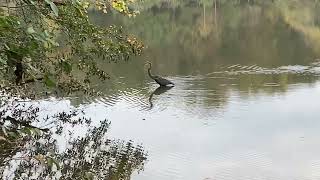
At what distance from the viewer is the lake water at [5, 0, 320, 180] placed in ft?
31.7

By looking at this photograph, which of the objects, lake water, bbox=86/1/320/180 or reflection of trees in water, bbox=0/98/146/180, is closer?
reflection of trees in water, bbox=0/98/146/180

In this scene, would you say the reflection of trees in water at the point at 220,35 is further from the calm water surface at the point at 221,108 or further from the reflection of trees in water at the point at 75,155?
the reflection of trees in water at the point at 75,155

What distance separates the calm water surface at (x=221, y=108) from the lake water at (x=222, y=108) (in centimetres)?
2

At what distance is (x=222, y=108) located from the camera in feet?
44.4

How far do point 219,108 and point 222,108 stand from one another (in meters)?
0.07

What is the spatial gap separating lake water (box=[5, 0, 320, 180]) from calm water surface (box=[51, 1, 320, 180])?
20 millimetres

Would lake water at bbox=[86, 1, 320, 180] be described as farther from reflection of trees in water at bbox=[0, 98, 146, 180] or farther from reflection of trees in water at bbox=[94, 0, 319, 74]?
reflection of trees in water at bbox=[0, 98, 146, 180]

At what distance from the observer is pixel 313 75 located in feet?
58.9

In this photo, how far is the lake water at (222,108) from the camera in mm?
9656

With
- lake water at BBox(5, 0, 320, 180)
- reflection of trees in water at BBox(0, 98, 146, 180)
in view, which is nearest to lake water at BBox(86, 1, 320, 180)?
lake water at BBox(5, 0, 320, 180)

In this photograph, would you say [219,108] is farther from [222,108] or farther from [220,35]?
[220,35]

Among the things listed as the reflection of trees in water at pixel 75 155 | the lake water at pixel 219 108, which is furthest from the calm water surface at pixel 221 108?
the reflection of trees in water at pixel 75 155

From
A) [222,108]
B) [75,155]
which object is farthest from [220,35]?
[75,155]

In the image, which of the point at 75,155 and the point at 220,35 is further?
the point at 220,35
